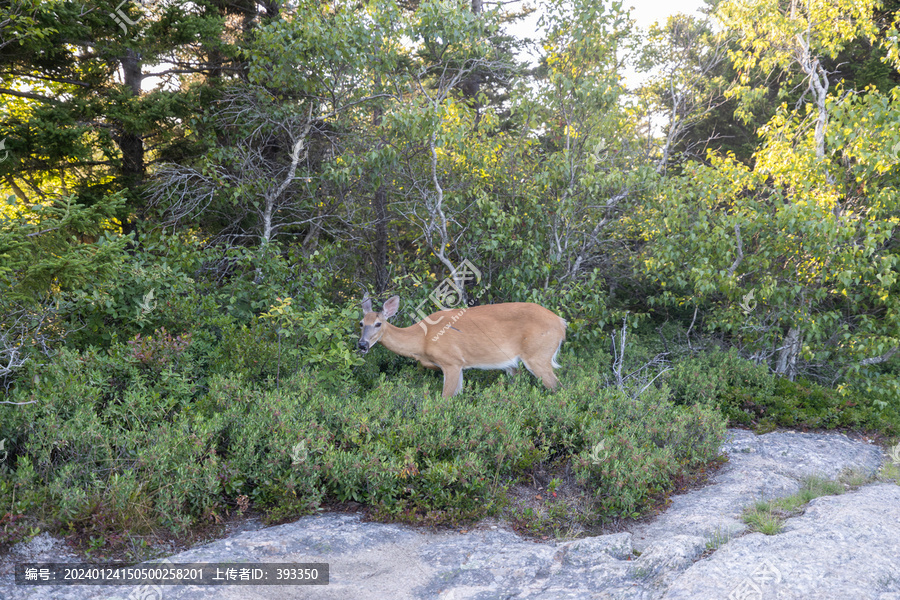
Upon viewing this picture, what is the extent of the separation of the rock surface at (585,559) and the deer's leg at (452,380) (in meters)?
3.13

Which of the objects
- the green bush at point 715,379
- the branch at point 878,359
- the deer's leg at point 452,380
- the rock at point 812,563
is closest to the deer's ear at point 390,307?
the deer's leg at point 452,380

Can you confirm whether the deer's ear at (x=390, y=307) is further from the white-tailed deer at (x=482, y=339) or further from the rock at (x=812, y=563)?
the rock at (x=812, y=563)

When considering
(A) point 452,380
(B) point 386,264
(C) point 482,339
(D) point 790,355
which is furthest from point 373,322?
(D) point 790,355

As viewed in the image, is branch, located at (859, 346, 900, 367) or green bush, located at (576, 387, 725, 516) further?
branch, located at (859, 346, 900, 367)

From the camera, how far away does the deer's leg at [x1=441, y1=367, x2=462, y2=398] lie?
780cm

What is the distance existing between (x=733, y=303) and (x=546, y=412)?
4824 mm

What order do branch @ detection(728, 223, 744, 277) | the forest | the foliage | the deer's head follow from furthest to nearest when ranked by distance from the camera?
branch @ detection(728, 223, 744, 277) < the deer's head < the forest < the foliage

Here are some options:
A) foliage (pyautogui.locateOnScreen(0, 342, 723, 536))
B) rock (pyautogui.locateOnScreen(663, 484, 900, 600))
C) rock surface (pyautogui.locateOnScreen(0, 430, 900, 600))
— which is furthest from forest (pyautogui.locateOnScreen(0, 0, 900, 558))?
rock (pyautogui.locateOnScreen(663, 484, 900, 600))

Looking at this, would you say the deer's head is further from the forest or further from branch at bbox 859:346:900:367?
branch at bbox 859:346:900:367

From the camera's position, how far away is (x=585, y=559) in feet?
13.7

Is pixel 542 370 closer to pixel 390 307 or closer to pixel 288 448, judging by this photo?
pixel 390 307

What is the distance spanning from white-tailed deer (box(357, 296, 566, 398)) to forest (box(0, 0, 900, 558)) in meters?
0.38

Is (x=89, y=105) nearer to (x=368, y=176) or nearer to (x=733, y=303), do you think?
(x=368, y=176)

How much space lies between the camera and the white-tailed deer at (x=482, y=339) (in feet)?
26.0
